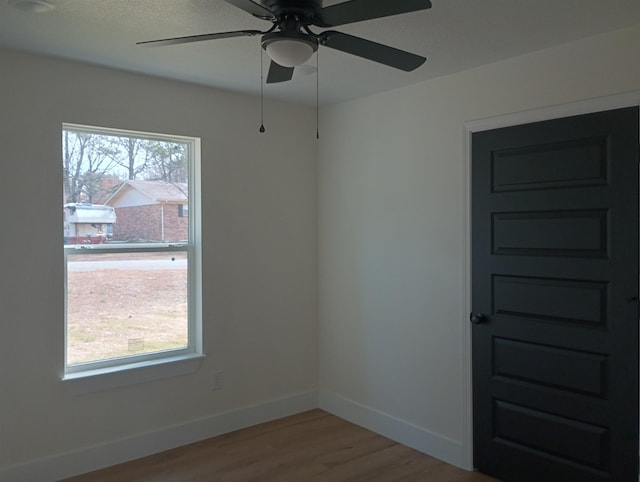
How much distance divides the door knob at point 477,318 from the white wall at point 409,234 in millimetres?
59

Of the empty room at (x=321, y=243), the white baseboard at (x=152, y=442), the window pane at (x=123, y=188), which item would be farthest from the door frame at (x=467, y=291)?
the window pane at (x=123, y=188)

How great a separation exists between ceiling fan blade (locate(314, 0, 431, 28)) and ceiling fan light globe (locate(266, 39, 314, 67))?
0.37 ft

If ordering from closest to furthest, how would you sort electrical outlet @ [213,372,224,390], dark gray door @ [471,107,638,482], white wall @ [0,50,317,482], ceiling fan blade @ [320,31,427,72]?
ceiling fan blade @ [320,31,427,72]
dark gray door @ [471,107,638,482]
white wall @ [0,50,317,482]
electrical outlet @ [213,372,224,390]

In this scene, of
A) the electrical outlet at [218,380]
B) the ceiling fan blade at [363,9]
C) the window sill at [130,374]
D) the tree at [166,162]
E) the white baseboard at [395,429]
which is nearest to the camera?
the ceiling fan blade at [363,9]

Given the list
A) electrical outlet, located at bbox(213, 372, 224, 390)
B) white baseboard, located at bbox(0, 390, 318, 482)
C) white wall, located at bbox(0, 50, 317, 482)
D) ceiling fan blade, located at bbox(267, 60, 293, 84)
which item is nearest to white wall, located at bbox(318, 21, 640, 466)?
white wall, located at bbox(0, 50, 317, 482)

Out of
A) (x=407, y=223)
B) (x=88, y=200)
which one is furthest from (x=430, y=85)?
(x=88, y=200)

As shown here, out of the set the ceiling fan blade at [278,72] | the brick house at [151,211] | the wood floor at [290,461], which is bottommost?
the wood floor at [290,461]

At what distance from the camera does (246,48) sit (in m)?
2.87

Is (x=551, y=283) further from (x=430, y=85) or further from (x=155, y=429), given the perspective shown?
(x=155, y=429)

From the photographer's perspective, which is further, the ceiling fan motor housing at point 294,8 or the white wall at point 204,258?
the white wall at point 204,258

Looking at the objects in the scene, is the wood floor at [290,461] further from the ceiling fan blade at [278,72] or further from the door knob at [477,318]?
the ceiling fan blade at [278,72]

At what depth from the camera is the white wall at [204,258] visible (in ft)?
9.73

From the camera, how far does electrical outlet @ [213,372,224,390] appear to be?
3.80 m

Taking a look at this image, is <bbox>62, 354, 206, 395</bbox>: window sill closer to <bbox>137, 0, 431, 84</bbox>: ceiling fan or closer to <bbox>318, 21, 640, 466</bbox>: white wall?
<bbox>318, 21, 640, 466</bbox>: white wall
